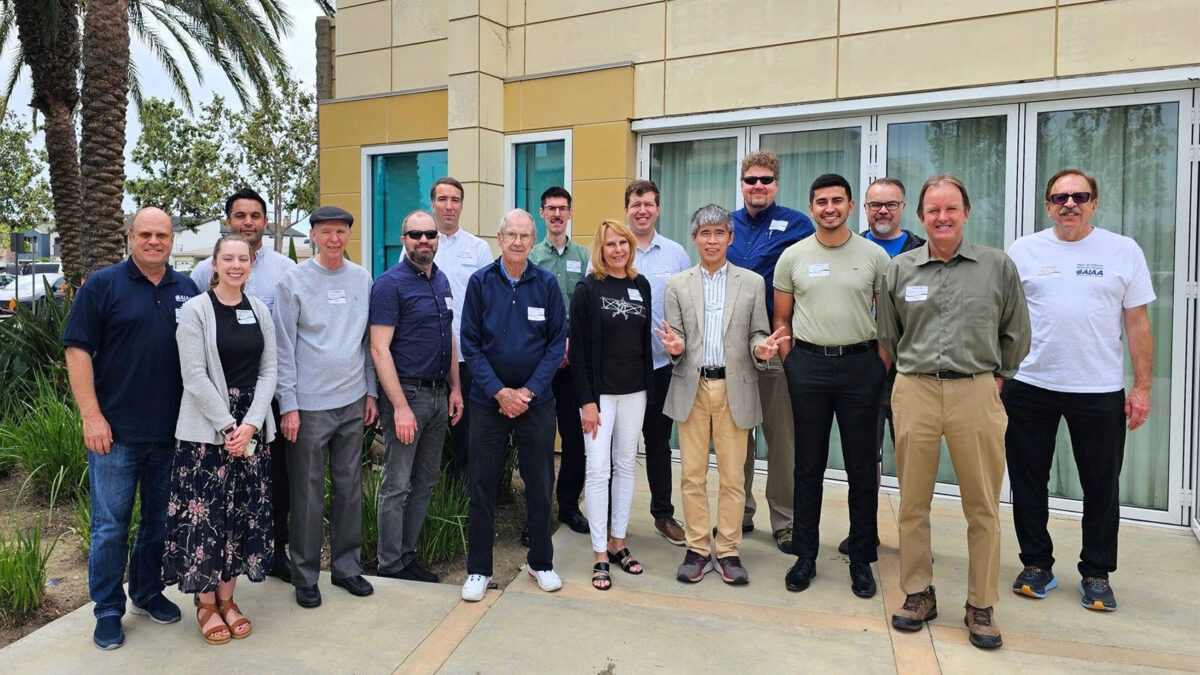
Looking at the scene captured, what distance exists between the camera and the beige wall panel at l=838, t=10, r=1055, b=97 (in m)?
5.58

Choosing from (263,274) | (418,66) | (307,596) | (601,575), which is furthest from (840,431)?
(418,66)

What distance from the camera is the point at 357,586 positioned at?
14.0ft

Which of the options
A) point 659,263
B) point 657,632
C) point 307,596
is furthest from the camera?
point 659,263

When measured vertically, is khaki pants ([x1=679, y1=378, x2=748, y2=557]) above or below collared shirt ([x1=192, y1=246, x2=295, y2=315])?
below

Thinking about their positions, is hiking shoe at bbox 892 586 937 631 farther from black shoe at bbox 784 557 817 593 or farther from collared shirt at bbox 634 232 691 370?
collared shirt at bbox 634 232 691 370

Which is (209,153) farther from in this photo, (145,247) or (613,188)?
(145,247)

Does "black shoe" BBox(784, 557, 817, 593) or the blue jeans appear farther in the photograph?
"black shoe" BBox(784, 557, 817, 593)

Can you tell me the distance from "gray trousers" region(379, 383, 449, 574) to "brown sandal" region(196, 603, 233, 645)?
947mm

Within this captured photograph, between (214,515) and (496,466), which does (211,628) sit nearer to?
(214,515)

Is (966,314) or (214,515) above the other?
(966,314)

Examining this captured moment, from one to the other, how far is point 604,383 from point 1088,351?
2.46m

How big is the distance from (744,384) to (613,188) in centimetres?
313

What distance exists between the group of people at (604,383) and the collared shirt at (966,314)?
10 mm

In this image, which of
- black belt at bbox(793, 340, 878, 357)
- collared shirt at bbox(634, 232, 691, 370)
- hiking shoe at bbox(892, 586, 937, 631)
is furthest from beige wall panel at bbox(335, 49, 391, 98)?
hiking shoe at bbox(892, 586, 937, 631)
